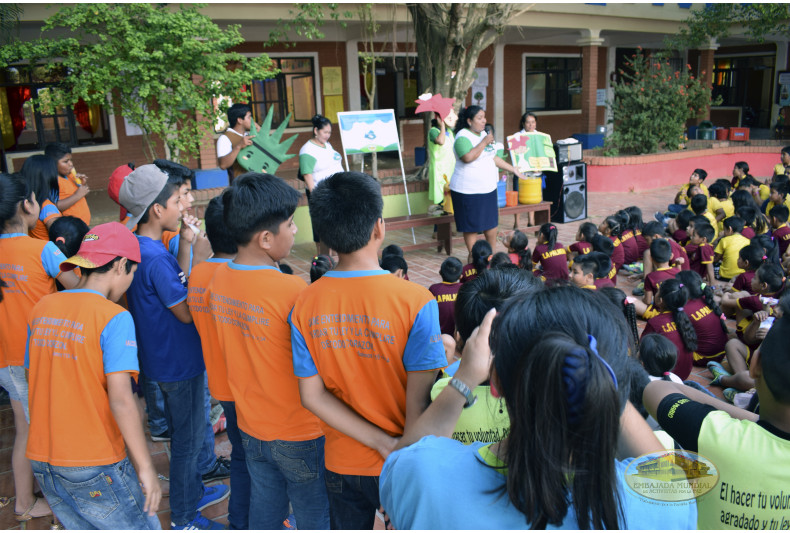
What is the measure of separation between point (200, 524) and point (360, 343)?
1.50 metres

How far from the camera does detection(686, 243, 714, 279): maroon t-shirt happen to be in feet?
17.3

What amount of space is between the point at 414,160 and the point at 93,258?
1179 cm

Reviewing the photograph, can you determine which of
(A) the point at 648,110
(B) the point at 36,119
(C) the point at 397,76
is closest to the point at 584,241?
(A) the point at 648,110

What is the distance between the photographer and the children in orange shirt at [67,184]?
14.3 feet

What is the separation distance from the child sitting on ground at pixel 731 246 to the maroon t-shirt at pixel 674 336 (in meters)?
2.16

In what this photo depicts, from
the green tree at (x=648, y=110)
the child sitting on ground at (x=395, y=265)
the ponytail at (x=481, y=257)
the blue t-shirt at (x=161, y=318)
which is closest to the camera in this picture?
the blue t-shirt at (x=161, y=318)

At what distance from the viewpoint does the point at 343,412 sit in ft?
5.32

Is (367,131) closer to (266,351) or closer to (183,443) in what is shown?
(183,443)

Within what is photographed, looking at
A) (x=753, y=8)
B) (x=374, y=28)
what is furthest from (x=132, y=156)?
(x=753, y=8)

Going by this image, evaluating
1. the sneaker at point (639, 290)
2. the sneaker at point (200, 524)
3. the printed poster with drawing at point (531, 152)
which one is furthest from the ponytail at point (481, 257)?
the printed poster with drawing at point (531, 152)

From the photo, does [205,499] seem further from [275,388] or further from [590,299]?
[590,299]

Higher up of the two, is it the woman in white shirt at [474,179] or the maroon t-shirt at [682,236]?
the woman in white shirt at [474,179]

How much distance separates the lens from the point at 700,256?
5293 millimetres

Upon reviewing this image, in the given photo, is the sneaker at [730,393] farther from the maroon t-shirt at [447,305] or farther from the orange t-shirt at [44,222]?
the orange t-shirt at [44,222]
